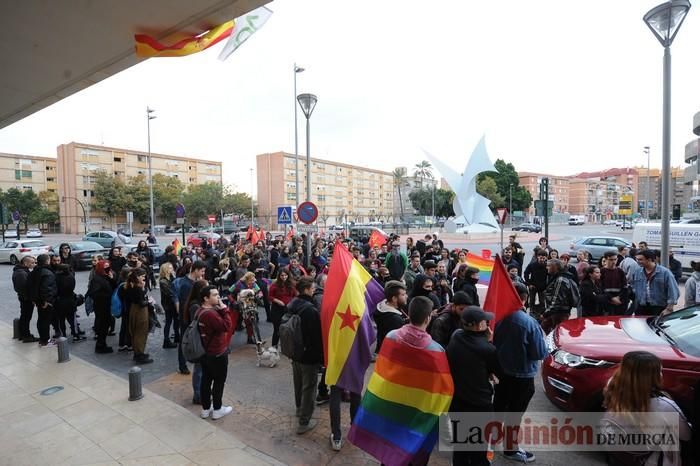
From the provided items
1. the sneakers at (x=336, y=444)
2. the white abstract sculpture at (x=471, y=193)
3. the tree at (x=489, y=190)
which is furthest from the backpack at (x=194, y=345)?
the tree at (x=489, y=190)

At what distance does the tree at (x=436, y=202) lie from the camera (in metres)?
75.9

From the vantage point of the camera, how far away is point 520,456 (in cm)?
371

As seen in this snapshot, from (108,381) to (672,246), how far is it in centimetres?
1811

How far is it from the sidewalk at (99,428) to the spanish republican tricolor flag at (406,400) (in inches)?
49.8

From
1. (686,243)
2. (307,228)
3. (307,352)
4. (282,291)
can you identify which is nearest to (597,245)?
(686,243)

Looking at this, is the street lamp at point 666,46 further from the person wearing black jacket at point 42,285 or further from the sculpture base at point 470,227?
the sculpture base at point 470,227

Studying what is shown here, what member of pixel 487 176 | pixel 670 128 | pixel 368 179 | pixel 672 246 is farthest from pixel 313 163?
pixel 670 128

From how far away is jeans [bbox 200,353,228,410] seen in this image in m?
4.39

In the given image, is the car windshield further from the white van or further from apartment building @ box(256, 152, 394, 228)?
apartment building @ box(256, 152, 394, 228)

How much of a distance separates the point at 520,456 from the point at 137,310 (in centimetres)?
592

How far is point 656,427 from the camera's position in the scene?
221cm

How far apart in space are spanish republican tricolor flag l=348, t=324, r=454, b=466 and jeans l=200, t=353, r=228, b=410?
210 cm

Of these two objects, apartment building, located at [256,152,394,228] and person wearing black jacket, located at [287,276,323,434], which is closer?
person wearing black jacket, located at [287,276,323,434]

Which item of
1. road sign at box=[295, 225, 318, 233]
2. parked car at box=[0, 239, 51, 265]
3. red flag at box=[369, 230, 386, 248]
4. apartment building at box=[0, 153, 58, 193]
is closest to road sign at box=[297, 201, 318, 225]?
road sign at box=[295, 225, 318, 233]
